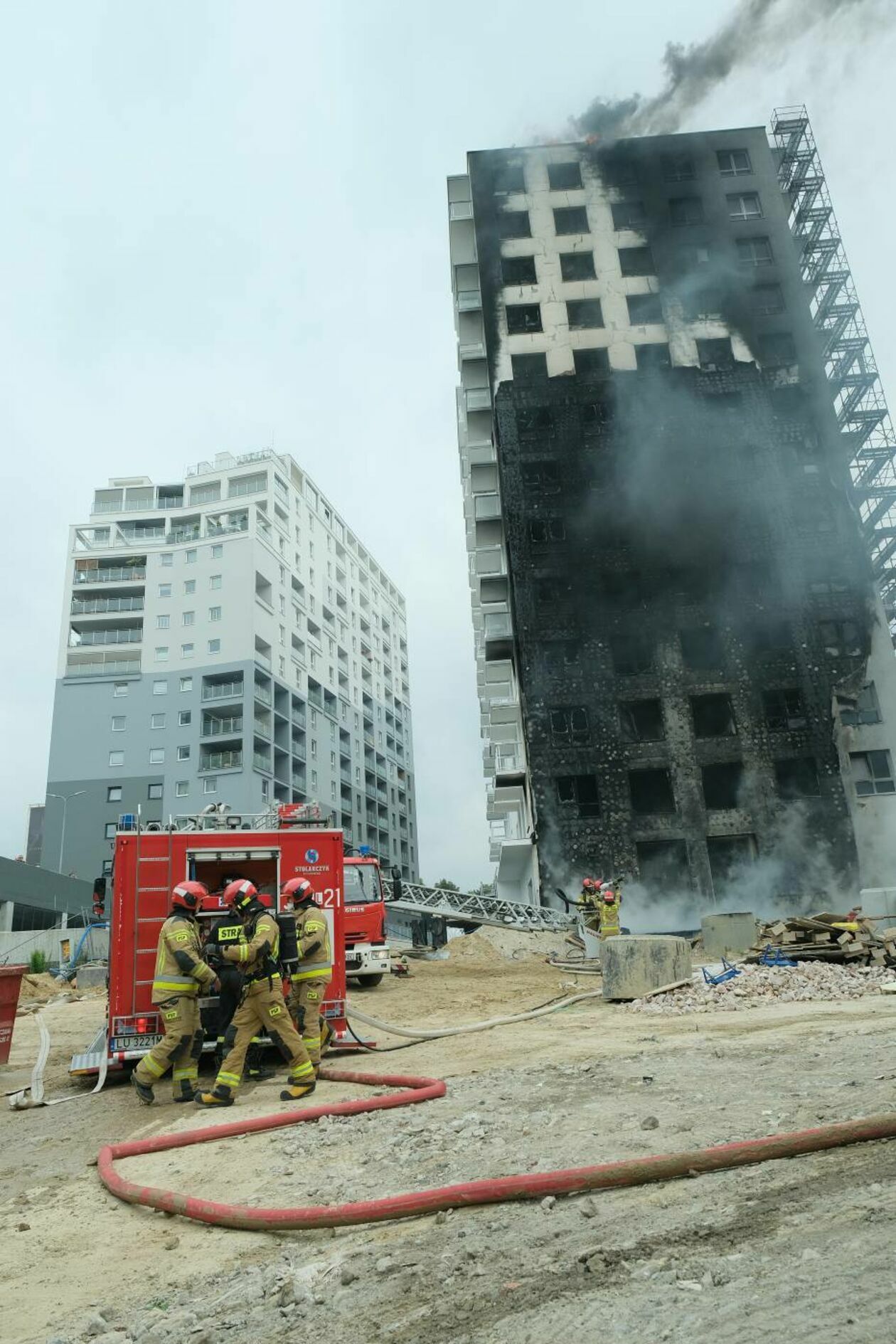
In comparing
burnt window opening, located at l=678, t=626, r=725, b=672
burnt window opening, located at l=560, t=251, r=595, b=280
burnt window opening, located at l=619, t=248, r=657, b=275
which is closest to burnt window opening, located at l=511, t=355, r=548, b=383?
burnt window opening, located at l=560, t=251, r=595, b=280

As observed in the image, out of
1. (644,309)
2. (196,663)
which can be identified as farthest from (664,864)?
(196,663)

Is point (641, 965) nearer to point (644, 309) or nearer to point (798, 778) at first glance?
point (798, 778)

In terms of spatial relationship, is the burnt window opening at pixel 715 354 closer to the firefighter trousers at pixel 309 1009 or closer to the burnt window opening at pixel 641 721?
the burnt window opening at pixel 641 721

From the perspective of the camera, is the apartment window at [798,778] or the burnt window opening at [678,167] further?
the burnt window opening at [678,167]

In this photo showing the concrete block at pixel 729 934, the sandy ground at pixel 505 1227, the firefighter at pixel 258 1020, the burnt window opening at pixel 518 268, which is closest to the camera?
the sandy ground at pixel 505 1227

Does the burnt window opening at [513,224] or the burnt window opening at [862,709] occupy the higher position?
the burnt window opening at [513,224]

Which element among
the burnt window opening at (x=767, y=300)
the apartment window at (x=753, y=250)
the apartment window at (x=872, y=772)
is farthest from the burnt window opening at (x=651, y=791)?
the apartment window at (x=753, y=250)

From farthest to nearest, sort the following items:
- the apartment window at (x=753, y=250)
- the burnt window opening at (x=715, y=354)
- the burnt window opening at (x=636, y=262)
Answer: the burnt window opening at (x=636, y=262), the apartment window at (x=753, y=250), the burnt window opening at (x=715, y=354)

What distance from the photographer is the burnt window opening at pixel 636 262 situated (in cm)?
4488

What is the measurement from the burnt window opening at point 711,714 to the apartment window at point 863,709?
447 cm

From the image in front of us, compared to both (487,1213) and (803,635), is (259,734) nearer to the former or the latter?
(803,635)

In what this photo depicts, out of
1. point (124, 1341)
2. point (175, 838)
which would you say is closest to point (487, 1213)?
point (124, 1341)

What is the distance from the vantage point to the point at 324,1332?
3.65 meters

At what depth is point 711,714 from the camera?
3875 centimetres
